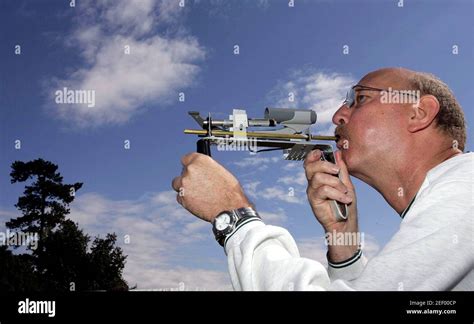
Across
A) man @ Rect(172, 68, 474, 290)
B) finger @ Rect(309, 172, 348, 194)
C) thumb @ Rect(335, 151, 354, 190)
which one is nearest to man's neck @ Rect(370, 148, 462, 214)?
man @ Rect(172, 68, 474, 290)

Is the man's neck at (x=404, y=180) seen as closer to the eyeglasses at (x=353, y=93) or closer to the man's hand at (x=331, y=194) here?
the man's hand at (x=331, y=194)

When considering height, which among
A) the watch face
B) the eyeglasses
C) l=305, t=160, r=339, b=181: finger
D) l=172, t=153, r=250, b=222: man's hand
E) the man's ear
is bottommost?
A: the watch face

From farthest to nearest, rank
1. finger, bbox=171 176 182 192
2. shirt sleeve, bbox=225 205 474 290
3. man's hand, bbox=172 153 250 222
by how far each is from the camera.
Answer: finger, bbox=171 176 182 192 < man's hand, bbox=172 153 250 222 < shirt sleeve, bbox=225 205 474 290

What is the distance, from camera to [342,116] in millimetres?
3057

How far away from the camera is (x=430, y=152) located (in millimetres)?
2871

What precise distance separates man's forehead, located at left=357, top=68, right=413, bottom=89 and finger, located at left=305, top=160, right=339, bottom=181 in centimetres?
79

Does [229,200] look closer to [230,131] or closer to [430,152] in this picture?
[230,131]

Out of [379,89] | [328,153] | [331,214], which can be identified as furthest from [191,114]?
[379,89]

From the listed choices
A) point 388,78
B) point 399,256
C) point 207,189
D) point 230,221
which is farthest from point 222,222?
point 388,78

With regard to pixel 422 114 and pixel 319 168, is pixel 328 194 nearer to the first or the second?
pixel 319 168

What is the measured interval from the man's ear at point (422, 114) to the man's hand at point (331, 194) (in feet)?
1.64

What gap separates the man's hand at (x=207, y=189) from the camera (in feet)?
6.69

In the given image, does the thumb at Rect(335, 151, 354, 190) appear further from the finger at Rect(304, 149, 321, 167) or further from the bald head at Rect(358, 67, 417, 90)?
the bald head at Rect(358, 67, 417, 90)

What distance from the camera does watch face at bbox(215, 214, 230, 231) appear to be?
6.29 ft
